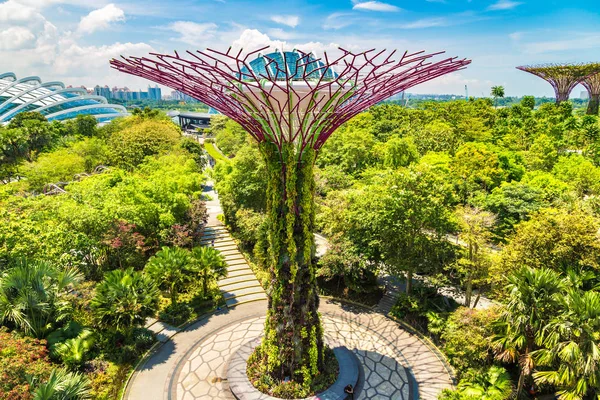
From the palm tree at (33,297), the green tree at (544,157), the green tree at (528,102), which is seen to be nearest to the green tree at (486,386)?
the palm tree at (33,297)

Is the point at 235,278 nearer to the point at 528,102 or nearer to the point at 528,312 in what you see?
the point at 528,312

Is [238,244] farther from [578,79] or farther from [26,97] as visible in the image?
[578,79]

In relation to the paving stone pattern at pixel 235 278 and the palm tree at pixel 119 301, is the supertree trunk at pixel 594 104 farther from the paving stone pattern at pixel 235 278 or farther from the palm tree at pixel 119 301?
the palm tree at pixel 119 301

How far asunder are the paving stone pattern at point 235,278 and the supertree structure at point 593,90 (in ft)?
271

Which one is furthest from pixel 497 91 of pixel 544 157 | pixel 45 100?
pixel 45 100

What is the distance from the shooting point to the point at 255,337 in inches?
639

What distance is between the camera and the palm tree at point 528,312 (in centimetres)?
1084

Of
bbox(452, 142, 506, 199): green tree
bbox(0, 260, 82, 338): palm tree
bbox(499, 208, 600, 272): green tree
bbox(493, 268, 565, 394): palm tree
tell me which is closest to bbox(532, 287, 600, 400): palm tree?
bbox(493, 268, 565, 394): palm tree

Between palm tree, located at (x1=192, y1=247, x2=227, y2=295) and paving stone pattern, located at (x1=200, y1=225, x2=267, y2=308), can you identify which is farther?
paving stone pattern, located at (x1=200, y1=225, x2=267, y2=308)

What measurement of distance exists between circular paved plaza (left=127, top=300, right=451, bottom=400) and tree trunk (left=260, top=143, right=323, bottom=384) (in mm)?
2432

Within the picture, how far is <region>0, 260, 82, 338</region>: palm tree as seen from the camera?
13.1 meters

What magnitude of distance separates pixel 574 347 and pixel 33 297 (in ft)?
60.3

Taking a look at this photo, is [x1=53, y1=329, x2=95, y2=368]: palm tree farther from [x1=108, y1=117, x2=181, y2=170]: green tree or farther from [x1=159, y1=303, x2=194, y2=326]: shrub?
[x1=108, y1=117, x2=181, y2=170]: green tree

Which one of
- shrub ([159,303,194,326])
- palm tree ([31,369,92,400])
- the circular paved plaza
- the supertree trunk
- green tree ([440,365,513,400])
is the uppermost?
the supertree trunk
